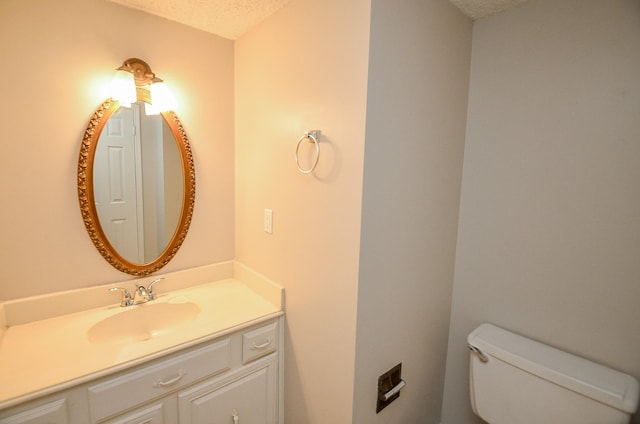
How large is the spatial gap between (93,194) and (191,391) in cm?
100

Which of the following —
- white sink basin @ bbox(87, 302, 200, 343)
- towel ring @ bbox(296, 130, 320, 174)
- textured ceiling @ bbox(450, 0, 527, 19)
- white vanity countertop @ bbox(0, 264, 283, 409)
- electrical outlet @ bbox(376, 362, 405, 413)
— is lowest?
electrical outlet @ bbox(376, 362, 405, 413)

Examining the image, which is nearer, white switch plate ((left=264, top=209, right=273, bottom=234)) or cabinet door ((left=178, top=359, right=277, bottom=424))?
cabinet door ((left=178, top=359, right=277, bottom=424))

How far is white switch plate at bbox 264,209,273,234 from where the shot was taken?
1.55 metres

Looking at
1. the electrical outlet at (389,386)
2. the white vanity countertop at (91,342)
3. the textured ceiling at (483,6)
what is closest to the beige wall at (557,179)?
the textured ceiling at (483,6)

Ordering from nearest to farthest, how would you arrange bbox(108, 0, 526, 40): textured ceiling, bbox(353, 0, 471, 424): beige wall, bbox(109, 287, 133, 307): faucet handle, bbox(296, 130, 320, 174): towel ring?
bbox(353, 0, 471, 424): beige wall → bbox(296, 130, 320, 174): towel ring → bbox(108, 0, 526, 40): textured ceiling → bbox(109, 287, 133, 307): faucet handle

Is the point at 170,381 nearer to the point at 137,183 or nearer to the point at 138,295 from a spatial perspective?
the point at 138,295

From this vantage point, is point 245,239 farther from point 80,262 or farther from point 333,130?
point 333,130

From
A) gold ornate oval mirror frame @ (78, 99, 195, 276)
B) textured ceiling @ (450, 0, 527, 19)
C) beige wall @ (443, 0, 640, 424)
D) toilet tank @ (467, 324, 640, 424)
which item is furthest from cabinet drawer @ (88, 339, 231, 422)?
textured ceiling @ (450, 0, 527, 19)

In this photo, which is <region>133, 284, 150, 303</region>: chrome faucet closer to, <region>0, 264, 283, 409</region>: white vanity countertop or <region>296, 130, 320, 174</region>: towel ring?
<region>0, 264, 283, 409</region>: white vanity countertop

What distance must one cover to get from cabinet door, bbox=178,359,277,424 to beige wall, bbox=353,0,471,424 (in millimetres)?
515

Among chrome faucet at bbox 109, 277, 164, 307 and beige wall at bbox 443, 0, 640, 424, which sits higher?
beige wall at bbox 443, 0, 640, 424

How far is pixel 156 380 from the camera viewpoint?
115cm

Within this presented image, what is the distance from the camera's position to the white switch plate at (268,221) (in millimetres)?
1553

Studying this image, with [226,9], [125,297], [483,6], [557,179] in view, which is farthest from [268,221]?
[483,6]
